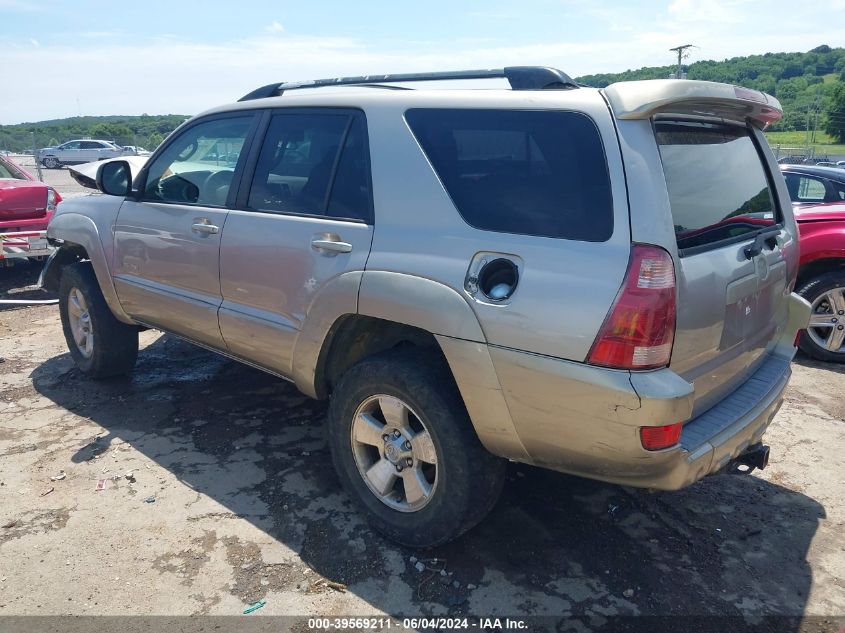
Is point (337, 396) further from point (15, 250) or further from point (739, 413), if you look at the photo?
point (15, 250)

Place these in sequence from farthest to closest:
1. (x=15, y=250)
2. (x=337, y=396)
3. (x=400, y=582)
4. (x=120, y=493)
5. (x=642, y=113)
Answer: (x=15, y=250)
(x=120, y=493)
(x=337, y=396)
(x=400, y=582)
(x=642, y=113)

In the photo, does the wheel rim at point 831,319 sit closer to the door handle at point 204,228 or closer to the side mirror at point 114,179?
the door handle at point 204,228

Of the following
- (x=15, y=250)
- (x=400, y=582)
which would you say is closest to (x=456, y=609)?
(x=400, y=582)

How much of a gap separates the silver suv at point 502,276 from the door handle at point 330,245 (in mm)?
20

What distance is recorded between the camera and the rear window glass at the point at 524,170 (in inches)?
96.5

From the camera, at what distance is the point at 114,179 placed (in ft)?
14.7

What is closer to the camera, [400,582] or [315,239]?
[400,582]

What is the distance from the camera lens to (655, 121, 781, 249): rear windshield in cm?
255

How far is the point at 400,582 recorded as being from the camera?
114 inches

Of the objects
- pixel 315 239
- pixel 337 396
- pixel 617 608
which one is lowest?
pixel 617 608

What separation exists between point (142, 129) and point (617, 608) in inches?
2191

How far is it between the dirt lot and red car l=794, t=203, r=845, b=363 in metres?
1.39

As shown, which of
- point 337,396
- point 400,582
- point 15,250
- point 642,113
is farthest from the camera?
point 15,250

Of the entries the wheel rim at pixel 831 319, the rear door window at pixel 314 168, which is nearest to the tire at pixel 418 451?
the rear door window at pixel 314 168
